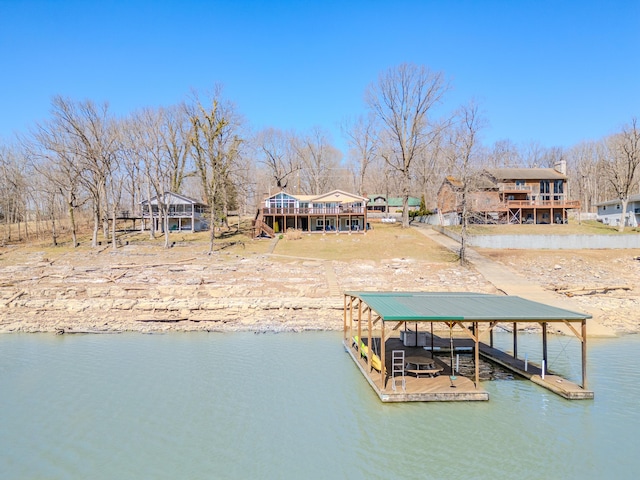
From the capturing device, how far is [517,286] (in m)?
31.6

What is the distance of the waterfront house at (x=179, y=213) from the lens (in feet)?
181

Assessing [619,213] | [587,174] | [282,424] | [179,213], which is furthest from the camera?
[587,174]

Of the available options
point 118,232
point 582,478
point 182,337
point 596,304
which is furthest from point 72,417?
point 118,232

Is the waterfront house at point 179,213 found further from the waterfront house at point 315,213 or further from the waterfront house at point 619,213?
the waterfront house at point 619,213

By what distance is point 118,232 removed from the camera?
56156 mm

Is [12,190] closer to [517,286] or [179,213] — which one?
[179,213]

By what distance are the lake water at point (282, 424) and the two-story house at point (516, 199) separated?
122 feet

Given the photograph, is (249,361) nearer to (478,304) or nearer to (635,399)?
(478,304)

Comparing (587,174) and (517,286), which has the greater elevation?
(587,174)

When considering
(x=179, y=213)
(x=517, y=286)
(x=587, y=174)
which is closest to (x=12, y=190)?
(x=179, y=213)

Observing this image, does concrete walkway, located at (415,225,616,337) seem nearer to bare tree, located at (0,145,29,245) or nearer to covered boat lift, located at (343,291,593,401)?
covered boat lift, located at (343,291,593,401)

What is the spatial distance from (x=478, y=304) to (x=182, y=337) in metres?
14.9

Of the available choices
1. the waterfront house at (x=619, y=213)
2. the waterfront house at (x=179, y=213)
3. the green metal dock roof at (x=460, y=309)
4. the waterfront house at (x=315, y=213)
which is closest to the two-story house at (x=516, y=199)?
the waterfront house at (x=619, y=213)

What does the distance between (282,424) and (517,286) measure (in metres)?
23.1
